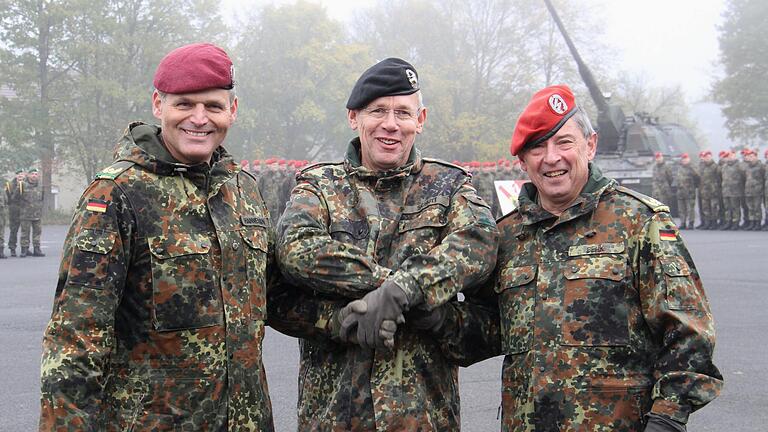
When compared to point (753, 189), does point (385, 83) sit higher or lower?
lower

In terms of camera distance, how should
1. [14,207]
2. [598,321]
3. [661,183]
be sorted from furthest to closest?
[661,183]
[14,207]
[598,321]

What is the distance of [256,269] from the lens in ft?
10.1

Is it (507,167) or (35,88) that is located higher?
(35,88)

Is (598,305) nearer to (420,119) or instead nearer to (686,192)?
(420,119)

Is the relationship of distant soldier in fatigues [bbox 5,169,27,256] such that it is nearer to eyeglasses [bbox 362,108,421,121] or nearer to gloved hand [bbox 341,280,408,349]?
eyeglasses [bbox 362,108,421,121]

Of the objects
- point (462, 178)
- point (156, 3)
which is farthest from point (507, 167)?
point (462, 178)

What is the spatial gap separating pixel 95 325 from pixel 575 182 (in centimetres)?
175

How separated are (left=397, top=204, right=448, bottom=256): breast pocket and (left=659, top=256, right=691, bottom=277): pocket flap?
783 millimetres

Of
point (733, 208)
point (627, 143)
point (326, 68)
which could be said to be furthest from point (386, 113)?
point (326, 68)

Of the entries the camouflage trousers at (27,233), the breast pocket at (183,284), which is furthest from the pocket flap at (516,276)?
the camouflage trousers at (27,233)

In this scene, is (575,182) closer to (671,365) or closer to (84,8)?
(671,365)

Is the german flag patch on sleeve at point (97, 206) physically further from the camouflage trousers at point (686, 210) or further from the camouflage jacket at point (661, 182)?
the camouflage jacket at point (661, 182)

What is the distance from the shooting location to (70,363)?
259cm

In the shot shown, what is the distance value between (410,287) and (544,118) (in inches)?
33.4
